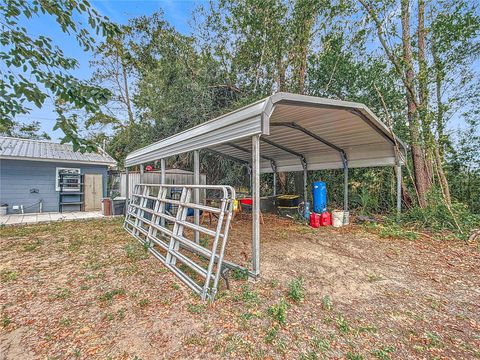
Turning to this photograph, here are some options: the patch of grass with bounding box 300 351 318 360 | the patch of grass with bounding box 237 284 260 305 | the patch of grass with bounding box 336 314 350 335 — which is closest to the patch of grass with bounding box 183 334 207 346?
the patch of grass with bounding box 237 284 260 305

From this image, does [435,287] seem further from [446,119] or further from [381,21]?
[381,21]

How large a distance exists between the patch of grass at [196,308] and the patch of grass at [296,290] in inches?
39.5

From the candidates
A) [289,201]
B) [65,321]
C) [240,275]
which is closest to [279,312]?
[240,275]

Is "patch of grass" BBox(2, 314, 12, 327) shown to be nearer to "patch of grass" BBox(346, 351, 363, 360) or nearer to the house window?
"patch of grass" BBox(346, 351, 363, 360)

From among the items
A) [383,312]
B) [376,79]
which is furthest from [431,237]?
[376,79]

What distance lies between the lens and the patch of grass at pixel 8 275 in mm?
3336

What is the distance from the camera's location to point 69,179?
10.0 meters

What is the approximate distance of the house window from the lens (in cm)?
983

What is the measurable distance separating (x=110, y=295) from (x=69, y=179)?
9152 mm

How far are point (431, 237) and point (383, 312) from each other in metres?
3.80

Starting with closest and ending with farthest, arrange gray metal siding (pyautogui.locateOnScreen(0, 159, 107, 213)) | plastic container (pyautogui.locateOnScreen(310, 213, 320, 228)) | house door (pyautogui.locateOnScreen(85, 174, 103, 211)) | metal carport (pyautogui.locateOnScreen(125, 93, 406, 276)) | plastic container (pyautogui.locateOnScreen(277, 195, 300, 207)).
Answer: metal carport (pyautogui.locateOnScreen(125, 93, 406, 276)) < plastic container (pyautogui.locateOnScreen(310, 213, 320, 228)) < plastic container (pyautogui.locateOnScreen(277, 195, 300, 207)) < gray metal siding (pyautogui.locateOnScreen(0, 159, 107, 213)) < house door (pyautogui.locateOnScreen(85, 174, 103, 211))

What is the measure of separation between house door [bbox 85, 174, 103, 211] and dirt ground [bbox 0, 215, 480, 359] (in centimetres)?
640

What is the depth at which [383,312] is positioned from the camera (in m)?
2.54

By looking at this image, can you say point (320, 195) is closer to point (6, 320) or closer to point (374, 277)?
point (374, 277)
